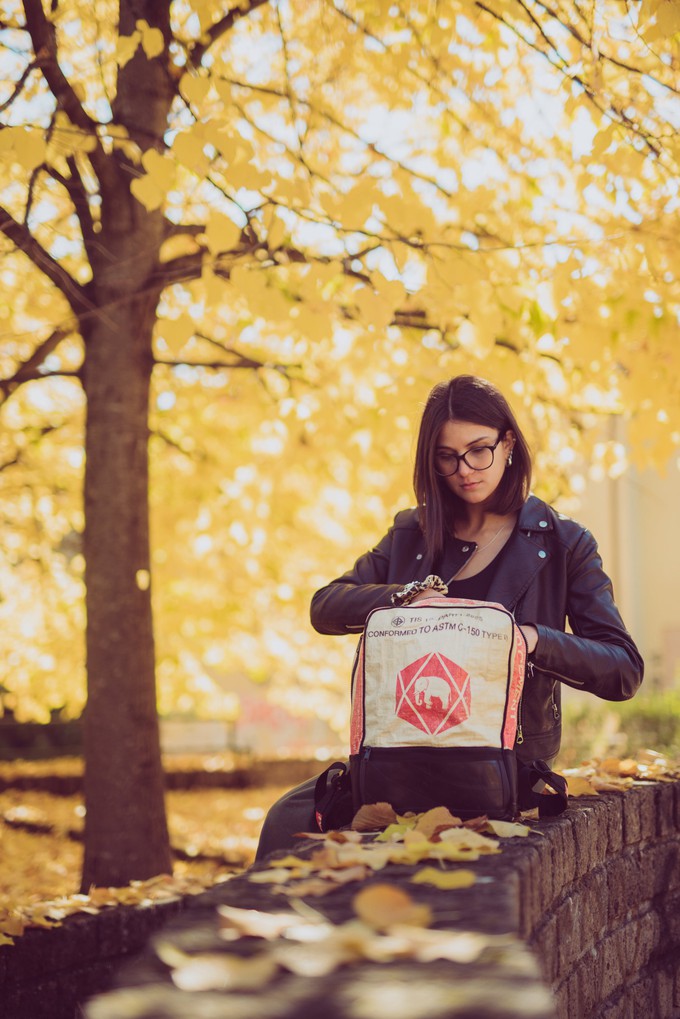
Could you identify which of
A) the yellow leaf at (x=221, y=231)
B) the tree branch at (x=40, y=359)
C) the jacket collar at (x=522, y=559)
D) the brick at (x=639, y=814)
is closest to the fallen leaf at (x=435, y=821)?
the jacket collar at (x=522, y=559)

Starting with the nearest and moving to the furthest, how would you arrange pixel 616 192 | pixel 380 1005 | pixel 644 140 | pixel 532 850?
pixel 380 1005, pixel 532 850, pixel 644 140, pixel 616 192

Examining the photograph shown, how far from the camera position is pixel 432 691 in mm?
2729

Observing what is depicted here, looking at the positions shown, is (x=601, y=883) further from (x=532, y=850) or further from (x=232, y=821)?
(x=232, y=821)

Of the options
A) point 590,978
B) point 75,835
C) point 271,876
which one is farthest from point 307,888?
point 75,835

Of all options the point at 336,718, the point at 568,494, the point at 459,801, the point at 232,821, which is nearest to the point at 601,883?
the point at 459,801

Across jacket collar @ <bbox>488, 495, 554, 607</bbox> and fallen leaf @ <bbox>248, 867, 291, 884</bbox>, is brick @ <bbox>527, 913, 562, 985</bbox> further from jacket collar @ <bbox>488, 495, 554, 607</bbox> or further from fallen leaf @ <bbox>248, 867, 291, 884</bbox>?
jacket collar @ <bbox>488, 495, 554, 607</bbox>

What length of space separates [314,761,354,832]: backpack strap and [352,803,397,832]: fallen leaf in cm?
24

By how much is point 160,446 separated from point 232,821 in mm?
3788

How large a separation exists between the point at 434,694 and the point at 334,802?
0.47 m

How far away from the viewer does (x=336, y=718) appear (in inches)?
505

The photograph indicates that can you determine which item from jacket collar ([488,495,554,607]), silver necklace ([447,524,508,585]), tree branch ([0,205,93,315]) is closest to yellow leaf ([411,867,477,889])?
jacket collar ([488,495,554,607])

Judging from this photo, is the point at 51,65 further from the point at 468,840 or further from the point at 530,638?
the point at 468,840

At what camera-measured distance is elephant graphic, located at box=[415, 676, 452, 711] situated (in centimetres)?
271

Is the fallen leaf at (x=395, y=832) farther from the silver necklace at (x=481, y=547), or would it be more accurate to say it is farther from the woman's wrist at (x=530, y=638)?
the silver necklace at (x=481, y=547)
